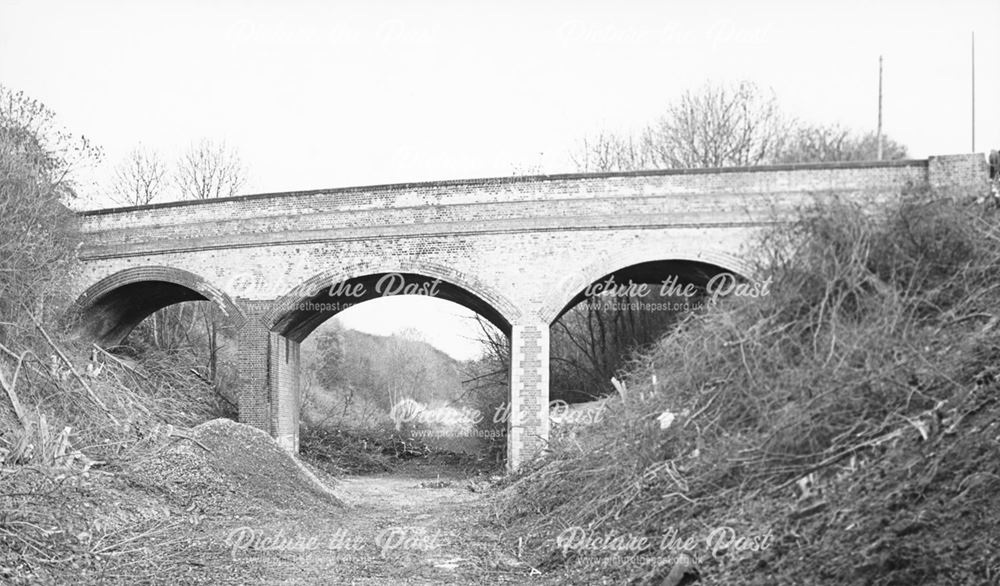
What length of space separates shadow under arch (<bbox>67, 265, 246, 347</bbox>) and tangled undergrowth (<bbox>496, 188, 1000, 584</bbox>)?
→ 36.5 feet

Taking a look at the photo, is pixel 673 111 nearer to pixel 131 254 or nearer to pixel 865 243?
pixel 131 254

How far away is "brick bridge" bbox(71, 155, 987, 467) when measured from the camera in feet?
50.6

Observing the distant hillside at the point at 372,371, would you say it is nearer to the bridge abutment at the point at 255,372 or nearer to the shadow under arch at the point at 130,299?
the shadow under arch at the point at 130,299

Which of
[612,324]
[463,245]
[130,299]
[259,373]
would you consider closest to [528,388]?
[463,245]

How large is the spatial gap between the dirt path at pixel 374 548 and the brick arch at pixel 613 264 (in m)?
4.10

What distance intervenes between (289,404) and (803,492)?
14.1 meters

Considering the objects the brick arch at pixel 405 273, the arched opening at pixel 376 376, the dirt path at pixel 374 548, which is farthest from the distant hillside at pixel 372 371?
the dirt path at pixel 374 548

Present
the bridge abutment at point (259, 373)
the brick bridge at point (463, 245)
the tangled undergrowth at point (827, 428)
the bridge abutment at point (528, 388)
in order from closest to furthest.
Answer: the tangled undergrowth at point (827, 428)
the brick bridge at point (463, 245)
the bridge abutment at point (528, 388)
the bridge abutment at point (259, 373)

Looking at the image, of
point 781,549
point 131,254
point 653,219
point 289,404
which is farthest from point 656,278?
point 781,549

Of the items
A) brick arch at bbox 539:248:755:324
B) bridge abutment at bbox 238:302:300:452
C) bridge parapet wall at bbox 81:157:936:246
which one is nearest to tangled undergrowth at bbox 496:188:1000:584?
brick arch at bbox 539:248:755:324

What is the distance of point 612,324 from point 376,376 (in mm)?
21636

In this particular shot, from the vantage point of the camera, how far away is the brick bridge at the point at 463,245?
15.4 meters

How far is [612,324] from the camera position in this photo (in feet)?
86.9

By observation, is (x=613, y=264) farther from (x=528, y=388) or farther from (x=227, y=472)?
(x=227, y=472)
